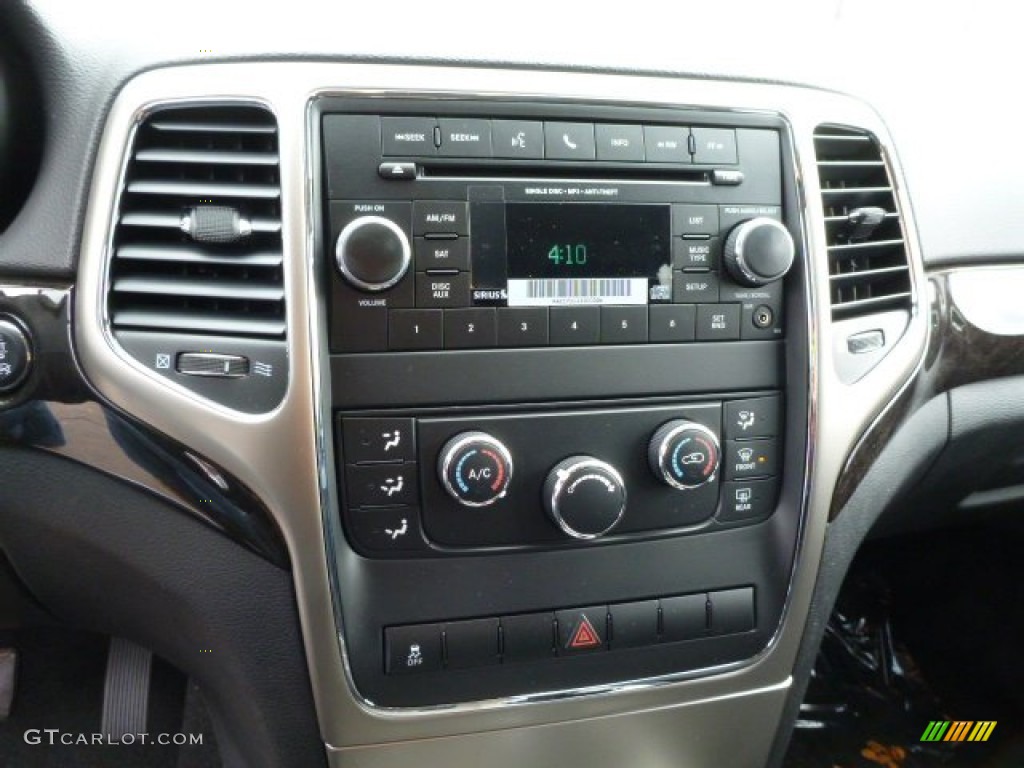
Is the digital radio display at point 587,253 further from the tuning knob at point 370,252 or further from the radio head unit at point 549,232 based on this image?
the tuning knob at point 370,252

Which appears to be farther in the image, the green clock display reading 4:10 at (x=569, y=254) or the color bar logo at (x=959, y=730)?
the color bar logo at (x=959, y=730)

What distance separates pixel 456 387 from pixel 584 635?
30cm

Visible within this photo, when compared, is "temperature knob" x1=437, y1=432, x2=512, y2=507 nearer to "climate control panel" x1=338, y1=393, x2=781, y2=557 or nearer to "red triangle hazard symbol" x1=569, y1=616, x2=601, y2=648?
"climate control panel" x1=338, y1=393, x2=781, y2=557

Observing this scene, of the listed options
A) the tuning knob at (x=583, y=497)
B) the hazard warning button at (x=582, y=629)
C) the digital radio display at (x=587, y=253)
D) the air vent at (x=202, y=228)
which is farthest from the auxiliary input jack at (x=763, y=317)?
the air vent at (x=202, y=228)

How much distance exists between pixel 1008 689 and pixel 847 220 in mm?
1045

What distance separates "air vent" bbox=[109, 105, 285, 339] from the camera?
810 mm

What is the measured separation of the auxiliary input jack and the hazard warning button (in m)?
0.34

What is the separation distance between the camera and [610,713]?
3.28ft

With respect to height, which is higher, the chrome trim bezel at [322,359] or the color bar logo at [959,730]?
the chrome trim bezel at [322,359]

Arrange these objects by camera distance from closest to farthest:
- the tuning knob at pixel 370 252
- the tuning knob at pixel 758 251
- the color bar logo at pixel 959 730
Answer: the tuning knob at pixel 370 252 < the tuning knob at pixel 758 251 < the color bar logo at pixel 959 730

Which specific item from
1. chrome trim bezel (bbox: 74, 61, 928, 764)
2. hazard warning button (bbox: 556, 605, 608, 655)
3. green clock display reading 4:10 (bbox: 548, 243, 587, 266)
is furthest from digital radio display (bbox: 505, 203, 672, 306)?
hazard warning button (bbox: 556, 605, 608, 655)

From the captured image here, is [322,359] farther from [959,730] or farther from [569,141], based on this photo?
[959,730]

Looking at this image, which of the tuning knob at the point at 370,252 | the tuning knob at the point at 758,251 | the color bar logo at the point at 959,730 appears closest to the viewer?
the tuning knob at the point at 370,252

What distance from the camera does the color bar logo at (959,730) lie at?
5.22 feet
